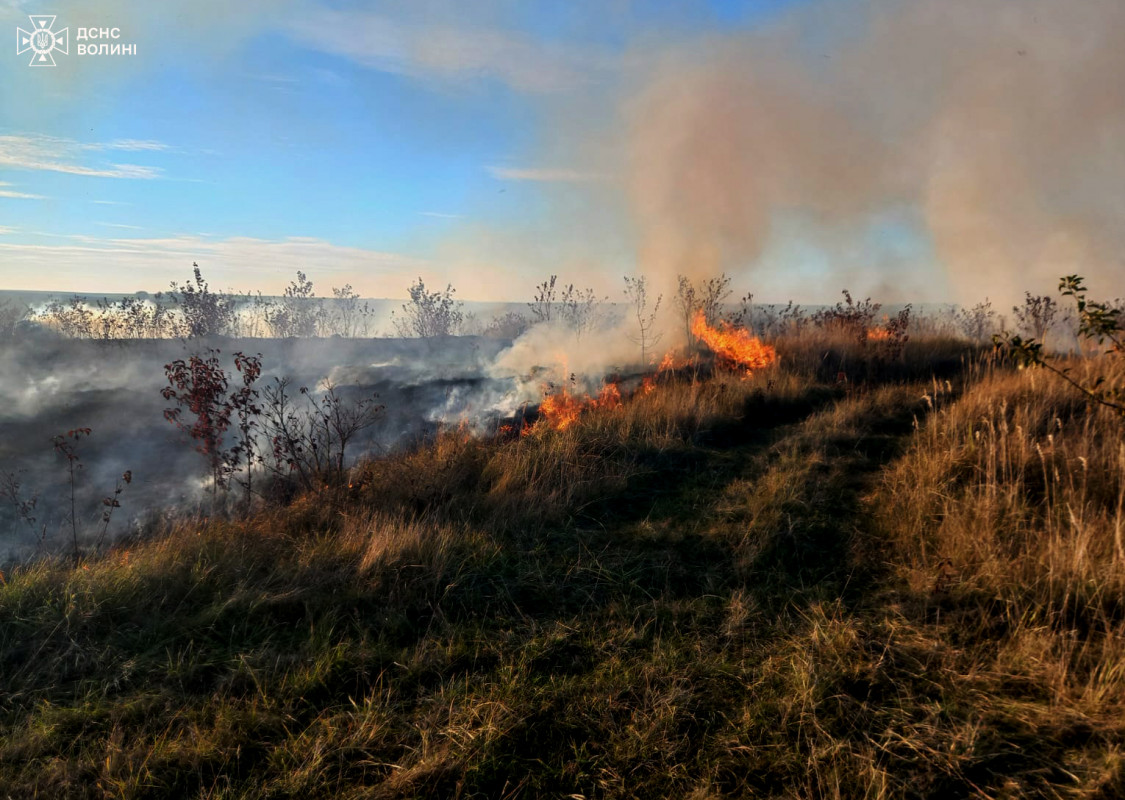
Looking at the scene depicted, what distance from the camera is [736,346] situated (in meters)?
12.1

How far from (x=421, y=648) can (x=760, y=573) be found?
2374mm

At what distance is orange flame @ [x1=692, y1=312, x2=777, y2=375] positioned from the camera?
11320mm

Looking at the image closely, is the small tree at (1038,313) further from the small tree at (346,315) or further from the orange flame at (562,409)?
the small tree at (346,315)

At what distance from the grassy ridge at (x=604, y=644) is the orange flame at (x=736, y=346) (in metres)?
5.63

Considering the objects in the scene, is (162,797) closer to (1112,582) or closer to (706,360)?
(1112,582)

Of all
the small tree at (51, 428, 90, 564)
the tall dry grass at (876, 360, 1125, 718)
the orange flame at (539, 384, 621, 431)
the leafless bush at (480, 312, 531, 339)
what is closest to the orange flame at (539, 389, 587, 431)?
the orange flame at (539, 384, 621, 431)

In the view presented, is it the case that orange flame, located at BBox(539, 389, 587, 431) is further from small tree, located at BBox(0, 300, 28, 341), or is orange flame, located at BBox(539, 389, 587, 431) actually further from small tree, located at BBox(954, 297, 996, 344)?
small tree, located at BBox(0, 300, 28, 341)

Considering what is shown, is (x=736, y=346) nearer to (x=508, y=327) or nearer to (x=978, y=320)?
(x=978, y=320)

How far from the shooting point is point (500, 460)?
634 cm

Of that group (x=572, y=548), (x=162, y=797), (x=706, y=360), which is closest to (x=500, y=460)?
(x=572, y=548)

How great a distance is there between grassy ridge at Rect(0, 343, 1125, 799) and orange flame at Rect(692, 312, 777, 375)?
5.63 meters

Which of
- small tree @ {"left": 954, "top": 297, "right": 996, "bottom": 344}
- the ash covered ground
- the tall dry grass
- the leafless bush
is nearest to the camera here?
the tall dry grass

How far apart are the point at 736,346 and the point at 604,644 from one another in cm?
976

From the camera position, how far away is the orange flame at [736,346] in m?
11.3
